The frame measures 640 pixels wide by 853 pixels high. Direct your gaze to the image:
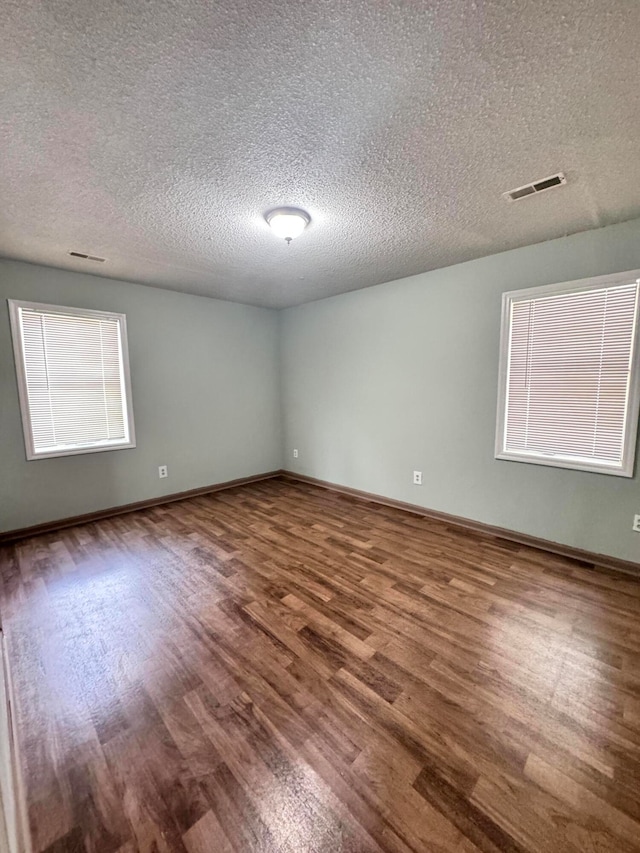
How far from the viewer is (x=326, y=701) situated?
148cm

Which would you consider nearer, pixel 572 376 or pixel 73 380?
pixel 572 376

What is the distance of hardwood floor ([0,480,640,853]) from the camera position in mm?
1065

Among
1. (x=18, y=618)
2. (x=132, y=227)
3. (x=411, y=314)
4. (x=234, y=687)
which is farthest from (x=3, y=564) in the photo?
(x=411, y=314)

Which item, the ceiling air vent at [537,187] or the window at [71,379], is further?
the window at [71,379]

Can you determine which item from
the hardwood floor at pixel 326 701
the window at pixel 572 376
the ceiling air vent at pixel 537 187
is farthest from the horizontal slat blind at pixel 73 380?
the window at pixel 572 376

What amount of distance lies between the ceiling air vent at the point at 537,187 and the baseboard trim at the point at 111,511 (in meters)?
A: 4.19

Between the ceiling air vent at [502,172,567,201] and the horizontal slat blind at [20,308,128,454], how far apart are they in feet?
12.2

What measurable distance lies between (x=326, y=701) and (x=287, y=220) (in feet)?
8.68

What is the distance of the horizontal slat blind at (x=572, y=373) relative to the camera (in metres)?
2.41

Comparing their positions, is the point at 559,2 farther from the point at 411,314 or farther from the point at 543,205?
the point at 411,314

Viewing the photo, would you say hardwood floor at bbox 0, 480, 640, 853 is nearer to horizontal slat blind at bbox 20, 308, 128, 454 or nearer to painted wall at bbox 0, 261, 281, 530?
painted wall at bbox 0, 261, 281, 530

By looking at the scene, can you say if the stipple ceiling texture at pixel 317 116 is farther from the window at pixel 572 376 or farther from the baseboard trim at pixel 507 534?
the baseboard trim at pixel 507 534

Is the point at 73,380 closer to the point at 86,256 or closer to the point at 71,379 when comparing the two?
the point at 71,379

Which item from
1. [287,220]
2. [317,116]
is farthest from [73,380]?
[317,116]
